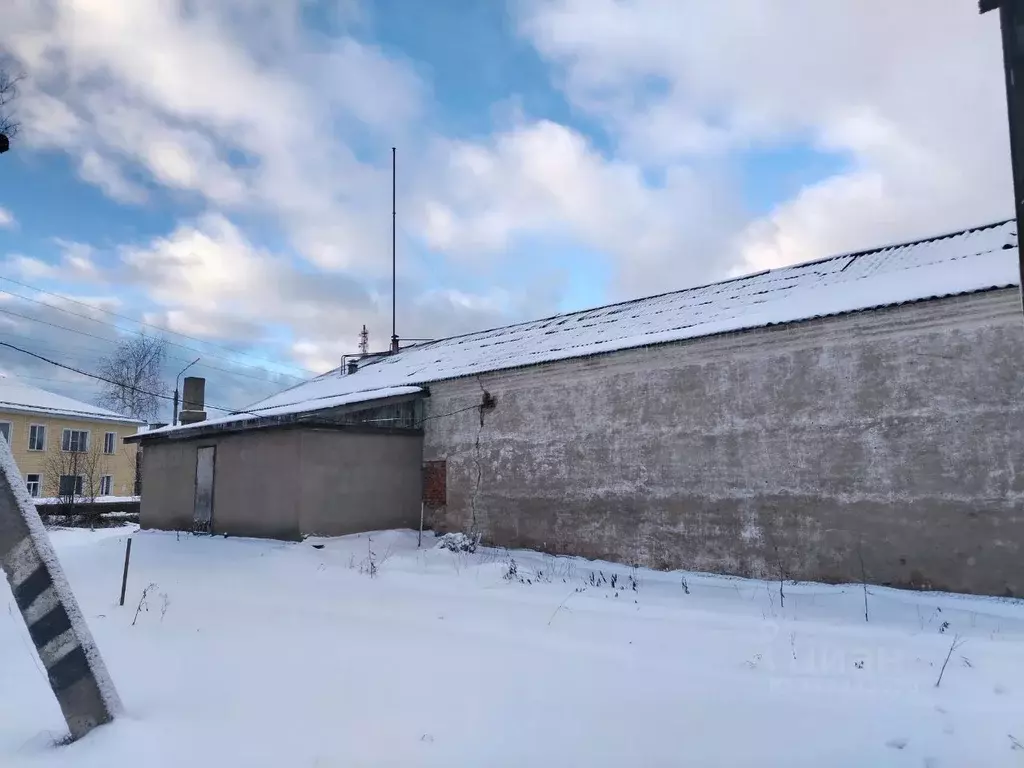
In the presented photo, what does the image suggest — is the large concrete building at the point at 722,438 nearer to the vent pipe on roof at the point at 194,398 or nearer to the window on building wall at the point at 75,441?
the vent pipe on roof at the point at 194,398

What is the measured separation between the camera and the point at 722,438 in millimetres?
10336

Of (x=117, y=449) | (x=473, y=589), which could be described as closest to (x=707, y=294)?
(x=473, y=589)

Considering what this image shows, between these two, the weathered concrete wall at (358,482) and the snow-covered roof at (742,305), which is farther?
the weathered concrete wall at (358,482)

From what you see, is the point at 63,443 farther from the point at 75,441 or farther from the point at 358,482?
the point at 358,482

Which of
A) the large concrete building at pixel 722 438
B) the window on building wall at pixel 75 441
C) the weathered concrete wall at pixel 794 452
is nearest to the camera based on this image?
the weathered concrete wall at pixel 794 452

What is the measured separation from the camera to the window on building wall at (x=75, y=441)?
34062 mm

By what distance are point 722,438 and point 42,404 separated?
35.4m

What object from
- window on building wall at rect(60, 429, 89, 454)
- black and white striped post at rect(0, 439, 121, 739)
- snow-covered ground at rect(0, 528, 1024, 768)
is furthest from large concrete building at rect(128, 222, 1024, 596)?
window on building wall at rect(60, 429, 89, 454)

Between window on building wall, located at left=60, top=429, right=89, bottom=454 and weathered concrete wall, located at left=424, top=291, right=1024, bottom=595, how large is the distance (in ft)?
98.5

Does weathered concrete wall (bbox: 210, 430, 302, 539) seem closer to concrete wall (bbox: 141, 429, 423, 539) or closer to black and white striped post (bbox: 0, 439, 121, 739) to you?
concrete wall (bbox: 141, 429, 423, 539)

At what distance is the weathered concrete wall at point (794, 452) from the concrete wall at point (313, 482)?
96.1 inches

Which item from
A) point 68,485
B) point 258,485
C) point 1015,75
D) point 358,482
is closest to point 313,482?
point 358,482

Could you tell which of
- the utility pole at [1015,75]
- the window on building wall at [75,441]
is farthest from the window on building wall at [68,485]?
the utility pole at [1015,75]

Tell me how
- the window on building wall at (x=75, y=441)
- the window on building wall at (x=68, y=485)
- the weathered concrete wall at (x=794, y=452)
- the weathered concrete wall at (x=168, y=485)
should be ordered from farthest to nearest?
the window on building wall at (x=75, y=441) < the window on building wall at (x=68, y=485) < the weathered concrete wall at (x=168, y=485) < the weathered concrete wall at (x=794, y=452)
